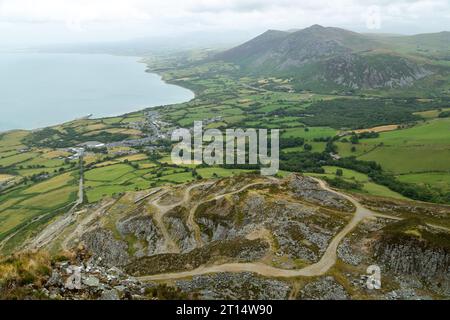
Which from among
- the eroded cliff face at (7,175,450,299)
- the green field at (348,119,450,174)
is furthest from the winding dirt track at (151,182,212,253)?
the green field at (348,119,450,174)

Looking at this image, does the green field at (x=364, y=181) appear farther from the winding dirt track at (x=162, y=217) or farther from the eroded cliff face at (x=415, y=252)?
the eroded cliff face at (x=415, y=252)

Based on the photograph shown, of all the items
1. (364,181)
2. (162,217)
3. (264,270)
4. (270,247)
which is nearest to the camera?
(264,270)

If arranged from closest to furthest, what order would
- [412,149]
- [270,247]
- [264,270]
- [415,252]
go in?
[415,252] < [264,270] < [270,247] < [412,149]

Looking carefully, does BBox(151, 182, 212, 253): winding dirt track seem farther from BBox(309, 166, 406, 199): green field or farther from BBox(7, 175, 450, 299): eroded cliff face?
BBox(309, 166, 406, 199): green field

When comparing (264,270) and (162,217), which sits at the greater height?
(264,270)

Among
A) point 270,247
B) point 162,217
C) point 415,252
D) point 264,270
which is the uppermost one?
point 415,252

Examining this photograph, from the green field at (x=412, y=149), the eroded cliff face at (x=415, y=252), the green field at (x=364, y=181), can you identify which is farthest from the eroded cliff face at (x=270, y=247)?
the green field at (x=412, y=149)

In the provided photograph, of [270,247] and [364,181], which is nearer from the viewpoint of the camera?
[270,247]

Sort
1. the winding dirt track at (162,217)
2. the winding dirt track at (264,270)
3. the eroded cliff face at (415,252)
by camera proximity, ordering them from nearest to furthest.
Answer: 1. the eroded cliff face at (415,252)
2. the winding dirt track at (264,270)
3. the winding dirt track at (162,217)

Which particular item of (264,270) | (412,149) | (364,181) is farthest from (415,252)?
(412,149)

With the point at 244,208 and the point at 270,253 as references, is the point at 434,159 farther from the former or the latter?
the point at 270,253

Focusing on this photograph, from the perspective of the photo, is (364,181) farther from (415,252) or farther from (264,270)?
(264,270)
